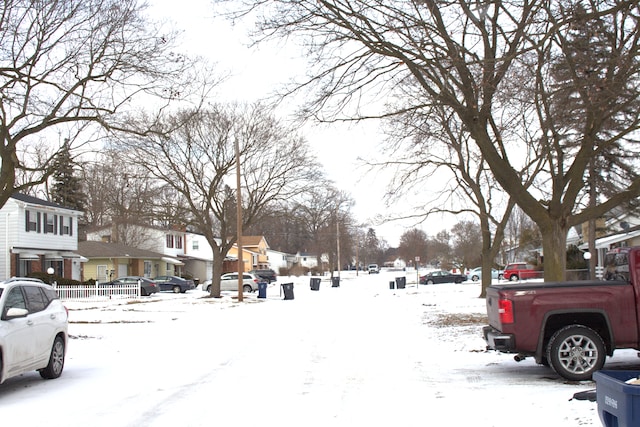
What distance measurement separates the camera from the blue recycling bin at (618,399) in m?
4.45

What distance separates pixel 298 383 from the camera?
9.41 meters

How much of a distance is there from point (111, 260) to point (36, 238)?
1369 centimetres

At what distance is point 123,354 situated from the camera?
1348 cm

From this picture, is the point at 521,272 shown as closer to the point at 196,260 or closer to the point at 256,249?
the point at 196,260

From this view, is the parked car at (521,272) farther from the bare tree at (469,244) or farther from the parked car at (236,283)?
the parked car at (236,283)

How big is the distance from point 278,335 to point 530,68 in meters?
8.84

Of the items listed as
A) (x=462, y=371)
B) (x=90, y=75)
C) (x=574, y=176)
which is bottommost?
(x=462, y=371)

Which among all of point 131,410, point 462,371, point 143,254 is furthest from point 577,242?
point 131,410

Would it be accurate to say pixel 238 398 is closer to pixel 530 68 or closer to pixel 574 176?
pixel 530 68

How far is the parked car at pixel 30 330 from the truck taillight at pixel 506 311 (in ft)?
22.0

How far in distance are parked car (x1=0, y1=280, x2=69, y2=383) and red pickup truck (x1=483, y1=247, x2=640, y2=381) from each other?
6.67m

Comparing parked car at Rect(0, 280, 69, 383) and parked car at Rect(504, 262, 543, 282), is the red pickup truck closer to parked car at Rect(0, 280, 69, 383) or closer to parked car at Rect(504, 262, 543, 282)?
parked car at Rect(0, 280, 69, 383)

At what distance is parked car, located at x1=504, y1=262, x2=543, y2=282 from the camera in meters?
51.8

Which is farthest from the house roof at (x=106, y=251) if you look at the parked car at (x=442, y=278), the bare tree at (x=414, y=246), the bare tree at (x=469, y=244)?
the bare tree at (x=414, y=246)
